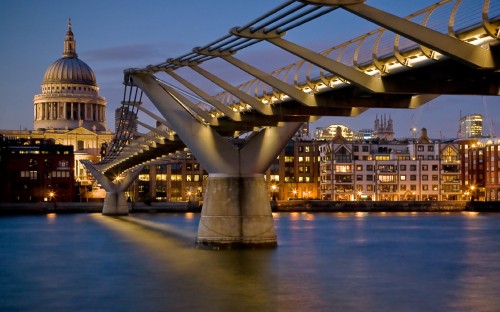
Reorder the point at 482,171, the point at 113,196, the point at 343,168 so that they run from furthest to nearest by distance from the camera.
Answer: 1. the point at 482,171
2. the point at 343,168
3. the point at 113,196

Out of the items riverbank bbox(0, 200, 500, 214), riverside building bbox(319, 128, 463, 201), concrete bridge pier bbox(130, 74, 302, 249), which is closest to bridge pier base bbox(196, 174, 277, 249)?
concrete bridge pier bbox(130, 74, 302, 249)

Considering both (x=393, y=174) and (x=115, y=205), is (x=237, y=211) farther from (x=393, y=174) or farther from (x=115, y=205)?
(x=393, y=174)

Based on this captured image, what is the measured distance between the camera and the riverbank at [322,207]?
130 metres

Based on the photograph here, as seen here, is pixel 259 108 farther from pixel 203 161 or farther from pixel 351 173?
pixel 351 173

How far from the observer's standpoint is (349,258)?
51469mm

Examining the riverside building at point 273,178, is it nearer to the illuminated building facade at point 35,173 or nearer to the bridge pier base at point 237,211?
the illuminated building facade at point 35,173

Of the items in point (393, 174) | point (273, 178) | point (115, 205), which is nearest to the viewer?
point (115, 205)

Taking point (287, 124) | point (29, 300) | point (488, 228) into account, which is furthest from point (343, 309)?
point (488, 228)

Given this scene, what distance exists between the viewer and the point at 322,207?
131 m

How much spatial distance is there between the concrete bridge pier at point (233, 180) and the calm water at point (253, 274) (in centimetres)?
124

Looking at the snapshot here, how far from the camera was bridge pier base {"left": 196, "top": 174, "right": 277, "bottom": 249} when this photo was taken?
1886 inches

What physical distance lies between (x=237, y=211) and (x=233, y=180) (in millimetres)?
1651

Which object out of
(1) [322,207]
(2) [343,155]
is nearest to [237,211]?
(1) [322,207]

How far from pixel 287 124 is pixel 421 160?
99.5m
